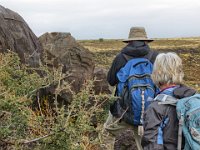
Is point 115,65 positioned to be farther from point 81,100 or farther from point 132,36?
point 81,100

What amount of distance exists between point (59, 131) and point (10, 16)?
7.44 metres

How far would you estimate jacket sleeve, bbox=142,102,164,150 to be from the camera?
498cm

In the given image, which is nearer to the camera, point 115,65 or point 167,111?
point 167,111

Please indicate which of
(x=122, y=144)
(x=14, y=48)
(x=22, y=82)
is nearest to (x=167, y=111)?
(x=22, y=82)

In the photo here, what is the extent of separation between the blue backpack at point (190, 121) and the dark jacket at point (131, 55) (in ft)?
9.01

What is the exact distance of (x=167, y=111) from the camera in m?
5.02

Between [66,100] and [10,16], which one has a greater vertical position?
[10,16]

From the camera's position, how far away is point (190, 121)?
16.0 feet

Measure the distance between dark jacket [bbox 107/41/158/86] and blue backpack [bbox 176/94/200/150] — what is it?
9.01ft

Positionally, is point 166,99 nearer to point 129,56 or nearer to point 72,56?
point 129,56

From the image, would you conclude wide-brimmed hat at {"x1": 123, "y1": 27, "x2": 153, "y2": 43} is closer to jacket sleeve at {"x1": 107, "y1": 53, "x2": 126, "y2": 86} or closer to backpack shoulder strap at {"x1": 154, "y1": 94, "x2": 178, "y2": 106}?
jacket sleeve at {"x1": 107, "y1": 53, "x2": 126, "y2": 86}

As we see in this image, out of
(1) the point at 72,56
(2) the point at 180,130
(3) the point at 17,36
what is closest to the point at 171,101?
(2) the point at 180,130

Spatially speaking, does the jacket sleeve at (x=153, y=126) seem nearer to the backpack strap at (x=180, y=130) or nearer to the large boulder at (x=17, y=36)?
the backpack strap at (x=180, y=130)

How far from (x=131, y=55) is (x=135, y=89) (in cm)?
63
